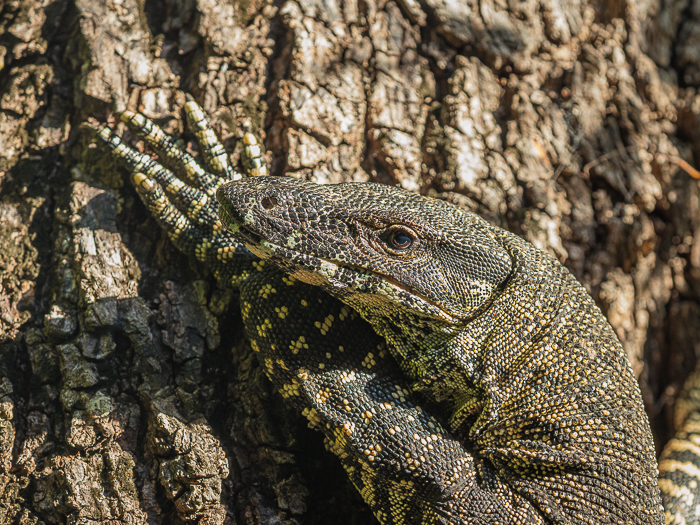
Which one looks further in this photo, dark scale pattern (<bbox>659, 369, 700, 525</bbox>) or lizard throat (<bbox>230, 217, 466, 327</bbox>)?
dark scale pattern (<bbox>659, 369, 700, 525</bbox>)

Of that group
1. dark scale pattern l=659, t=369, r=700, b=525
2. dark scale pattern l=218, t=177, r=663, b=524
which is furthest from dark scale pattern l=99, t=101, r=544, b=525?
dark scale pattern l=659, t=369, r=700, b=525

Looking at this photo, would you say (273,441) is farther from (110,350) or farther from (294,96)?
(294,96)

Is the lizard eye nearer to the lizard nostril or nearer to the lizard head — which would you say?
the lizard head

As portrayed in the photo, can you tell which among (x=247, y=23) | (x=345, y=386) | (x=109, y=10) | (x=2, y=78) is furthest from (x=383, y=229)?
(x=2, y=78)

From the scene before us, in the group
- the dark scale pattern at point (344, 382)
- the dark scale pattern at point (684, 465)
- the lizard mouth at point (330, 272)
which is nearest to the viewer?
the lizard mouth at point (330, 272)

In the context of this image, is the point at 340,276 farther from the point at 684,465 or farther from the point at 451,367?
the point at 684,465

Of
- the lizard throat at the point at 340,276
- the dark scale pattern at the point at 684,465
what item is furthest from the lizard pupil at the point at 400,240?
the dark scale pattern at the point at 684,465

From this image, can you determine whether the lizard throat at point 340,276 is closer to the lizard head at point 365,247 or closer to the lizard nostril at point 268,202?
the lizard head at point 365,247
